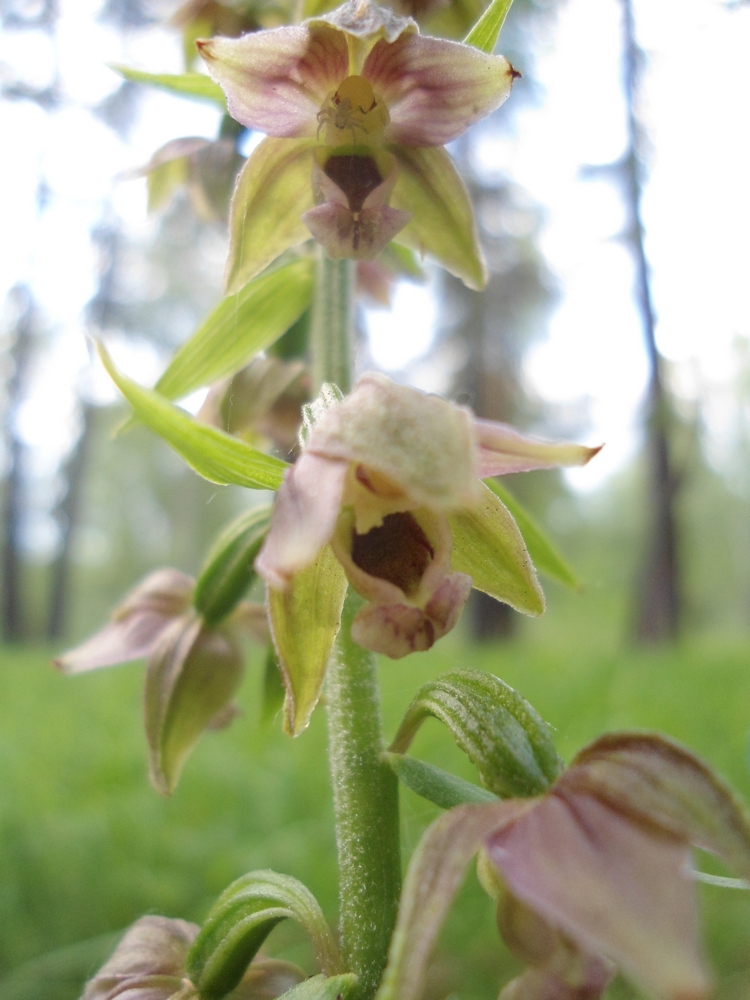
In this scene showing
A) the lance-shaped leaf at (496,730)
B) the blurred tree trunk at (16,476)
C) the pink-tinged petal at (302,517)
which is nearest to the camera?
the pink-tinged petal at (302,517)

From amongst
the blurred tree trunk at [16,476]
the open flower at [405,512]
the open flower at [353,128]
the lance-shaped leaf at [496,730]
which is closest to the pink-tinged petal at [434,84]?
the open flower at [353,128]

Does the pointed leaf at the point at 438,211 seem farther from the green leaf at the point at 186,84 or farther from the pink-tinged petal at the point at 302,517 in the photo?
the pink-tinged petal at the point at 302,517

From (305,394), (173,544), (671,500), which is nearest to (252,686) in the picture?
(305,394)

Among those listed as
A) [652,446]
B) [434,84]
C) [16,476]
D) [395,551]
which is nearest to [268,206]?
[434,84]

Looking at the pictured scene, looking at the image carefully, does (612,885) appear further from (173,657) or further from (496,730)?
(173,657)

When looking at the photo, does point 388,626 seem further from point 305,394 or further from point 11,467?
point 11,467

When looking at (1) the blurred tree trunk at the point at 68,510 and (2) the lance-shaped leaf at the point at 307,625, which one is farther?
(1) the blurred tree trunk at the point at 68,510
